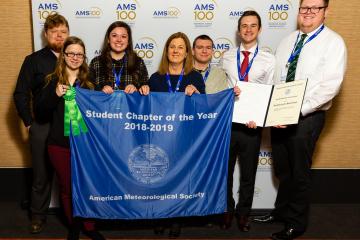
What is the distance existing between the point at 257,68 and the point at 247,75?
105mm

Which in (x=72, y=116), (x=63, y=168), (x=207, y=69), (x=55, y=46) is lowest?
(x=63, y=168)

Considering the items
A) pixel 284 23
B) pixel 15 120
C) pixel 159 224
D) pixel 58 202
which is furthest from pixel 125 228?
pixel 284 23

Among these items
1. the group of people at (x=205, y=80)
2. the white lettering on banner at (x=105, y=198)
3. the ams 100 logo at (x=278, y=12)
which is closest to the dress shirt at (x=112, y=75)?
the group of people at (x=205, y=80)

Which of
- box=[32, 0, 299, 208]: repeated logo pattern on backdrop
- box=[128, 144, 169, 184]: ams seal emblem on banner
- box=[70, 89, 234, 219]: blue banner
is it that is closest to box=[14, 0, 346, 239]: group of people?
box=[70, 89, 234, 219]: blue banner

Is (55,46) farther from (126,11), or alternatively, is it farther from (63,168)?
(63,168)

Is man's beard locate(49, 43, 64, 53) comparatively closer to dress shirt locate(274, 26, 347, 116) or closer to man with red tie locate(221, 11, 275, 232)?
man with red tie locate(221, 11, 275, 232)

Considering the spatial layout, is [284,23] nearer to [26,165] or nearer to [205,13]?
[205,13]

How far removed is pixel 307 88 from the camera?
308cm

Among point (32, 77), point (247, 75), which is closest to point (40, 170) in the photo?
point (32, 77)

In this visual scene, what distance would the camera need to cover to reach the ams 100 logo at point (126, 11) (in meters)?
3.62

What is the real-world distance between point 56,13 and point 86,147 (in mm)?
1431

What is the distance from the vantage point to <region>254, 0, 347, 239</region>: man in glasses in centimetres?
300

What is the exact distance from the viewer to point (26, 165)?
4.07 meters

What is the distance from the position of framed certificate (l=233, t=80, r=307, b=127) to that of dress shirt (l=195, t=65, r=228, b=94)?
180mm
